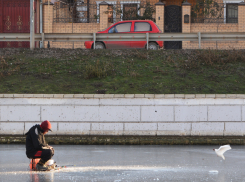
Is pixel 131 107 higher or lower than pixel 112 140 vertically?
higher

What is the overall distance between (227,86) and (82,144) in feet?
19.0

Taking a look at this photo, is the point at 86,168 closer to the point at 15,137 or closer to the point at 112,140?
the point at 112,140

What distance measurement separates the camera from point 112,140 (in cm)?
1305

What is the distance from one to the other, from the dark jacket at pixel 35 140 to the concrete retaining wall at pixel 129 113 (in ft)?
16.9

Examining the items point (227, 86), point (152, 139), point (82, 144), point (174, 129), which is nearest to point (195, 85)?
point (227, 86)

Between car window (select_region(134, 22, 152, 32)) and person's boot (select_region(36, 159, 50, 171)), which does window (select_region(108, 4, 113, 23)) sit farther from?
person's boot (select_region(36, 159, 50, 171))

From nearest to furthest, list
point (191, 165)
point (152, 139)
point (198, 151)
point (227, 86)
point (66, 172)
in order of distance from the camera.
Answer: point (66, 172)
point (191, 165)
point (198, 151)
point (152, 139)
point (227, 86)

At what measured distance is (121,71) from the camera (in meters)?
16.4

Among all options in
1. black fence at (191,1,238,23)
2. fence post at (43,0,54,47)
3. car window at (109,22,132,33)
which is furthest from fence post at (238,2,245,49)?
fence post at (43,0,54,47)

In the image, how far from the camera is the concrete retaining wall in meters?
13.6

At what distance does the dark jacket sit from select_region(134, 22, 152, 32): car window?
13.3m

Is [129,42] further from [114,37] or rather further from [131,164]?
[131,164]

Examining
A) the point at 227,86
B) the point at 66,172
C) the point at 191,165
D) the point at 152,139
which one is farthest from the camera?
the point at 227,86

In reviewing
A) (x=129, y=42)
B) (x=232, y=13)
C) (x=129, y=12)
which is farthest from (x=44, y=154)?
(x=232, y=13)
